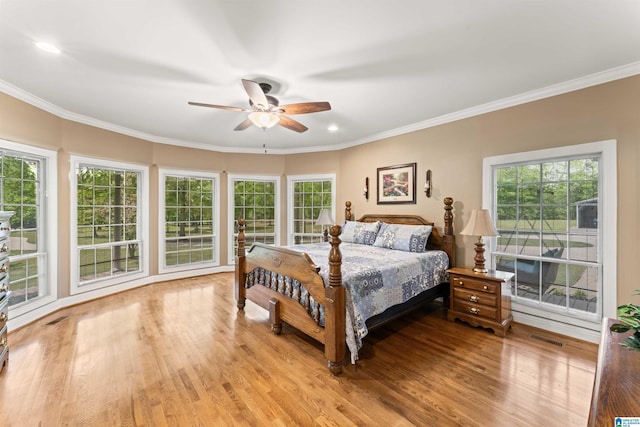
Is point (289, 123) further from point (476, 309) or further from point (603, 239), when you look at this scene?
point (603, 239)

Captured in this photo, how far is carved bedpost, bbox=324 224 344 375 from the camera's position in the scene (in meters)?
2.25

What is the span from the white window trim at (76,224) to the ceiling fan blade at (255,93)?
3.07 metres

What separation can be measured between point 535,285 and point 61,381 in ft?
15.6

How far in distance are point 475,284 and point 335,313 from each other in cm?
185

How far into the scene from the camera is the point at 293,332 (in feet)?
9.87

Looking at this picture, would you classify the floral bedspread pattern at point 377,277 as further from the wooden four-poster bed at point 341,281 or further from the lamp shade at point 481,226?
the lamp shade at point 481,226

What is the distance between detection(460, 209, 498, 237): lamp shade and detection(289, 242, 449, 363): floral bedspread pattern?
0.60 meters

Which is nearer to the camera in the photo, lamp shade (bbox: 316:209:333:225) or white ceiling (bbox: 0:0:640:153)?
white ceiling (bbox: 0:0:640:153)

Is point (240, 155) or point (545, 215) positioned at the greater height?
point (240, 155)

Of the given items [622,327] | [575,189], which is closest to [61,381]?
[622,327]

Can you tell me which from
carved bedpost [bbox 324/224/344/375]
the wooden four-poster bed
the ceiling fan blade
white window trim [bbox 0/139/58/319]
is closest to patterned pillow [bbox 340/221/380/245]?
the wooden four-poster bed

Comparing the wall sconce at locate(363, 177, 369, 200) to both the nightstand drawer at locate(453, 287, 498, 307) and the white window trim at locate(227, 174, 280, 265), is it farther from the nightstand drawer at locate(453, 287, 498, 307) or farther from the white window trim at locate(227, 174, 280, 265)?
the nightstand drawer at locate(453, 287, 498, 307)

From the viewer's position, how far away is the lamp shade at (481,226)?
304cm

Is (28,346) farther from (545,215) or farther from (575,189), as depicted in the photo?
(575,189)
